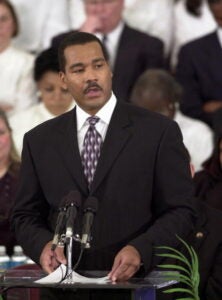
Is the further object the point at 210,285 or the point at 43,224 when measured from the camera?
the point at 210,285

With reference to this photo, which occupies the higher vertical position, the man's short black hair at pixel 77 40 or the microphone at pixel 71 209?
the man's short black hair at pixel 77 40

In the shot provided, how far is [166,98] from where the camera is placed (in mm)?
6324

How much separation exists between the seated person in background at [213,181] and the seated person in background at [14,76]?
2.16 m

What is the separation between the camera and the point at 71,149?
409 centimetres

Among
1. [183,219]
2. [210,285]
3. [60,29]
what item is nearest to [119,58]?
[60,29]

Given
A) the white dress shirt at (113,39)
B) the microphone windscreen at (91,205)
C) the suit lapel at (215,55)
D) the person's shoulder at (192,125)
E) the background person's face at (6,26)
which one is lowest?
the microphone windscreen at (91,205)

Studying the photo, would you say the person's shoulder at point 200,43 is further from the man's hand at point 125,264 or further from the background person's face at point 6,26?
the man's hand at point 125,264

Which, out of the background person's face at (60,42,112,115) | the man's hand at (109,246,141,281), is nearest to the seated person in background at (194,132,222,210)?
the background person's face at (60,42,112,115)

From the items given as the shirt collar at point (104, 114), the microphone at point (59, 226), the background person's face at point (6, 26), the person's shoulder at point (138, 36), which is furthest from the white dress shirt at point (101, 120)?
the background person's face at point (6, 26)

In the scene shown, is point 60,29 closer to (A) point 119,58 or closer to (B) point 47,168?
(A) point 119,58

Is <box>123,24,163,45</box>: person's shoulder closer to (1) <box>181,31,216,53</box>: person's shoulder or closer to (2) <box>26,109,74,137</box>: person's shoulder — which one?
(1) <box>181,31,216,53</box>: person's shoulder

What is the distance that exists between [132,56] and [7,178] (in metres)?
1.72

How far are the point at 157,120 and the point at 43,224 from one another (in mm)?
593

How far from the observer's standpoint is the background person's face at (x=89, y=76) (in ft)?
13.3
